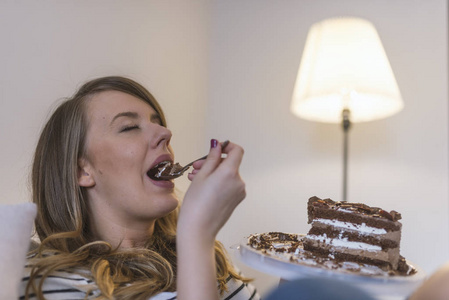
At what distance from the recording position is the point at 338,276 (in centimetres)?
82

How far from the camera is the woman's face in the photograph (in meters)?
1.28

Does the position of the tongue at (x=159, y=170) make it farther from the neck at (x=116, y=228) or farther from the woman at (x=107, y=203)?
the neck at (x=116, y=228)

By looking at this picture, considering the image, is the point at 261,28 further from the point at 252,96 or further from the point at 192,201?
the point at 192,201

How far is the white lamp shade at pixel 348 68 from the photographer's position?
1822 mm

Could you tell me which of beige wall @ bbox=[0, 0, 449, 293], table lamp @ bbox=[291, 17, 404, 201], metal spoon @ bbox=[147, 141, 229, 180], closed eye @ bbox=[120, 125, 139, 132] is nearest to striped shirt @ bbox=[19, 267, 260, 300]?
metal spoon @ bbox=[147, 141, 229, 180]

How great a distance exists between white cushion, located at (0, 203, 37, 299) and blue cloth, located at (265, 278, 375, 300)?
505mm

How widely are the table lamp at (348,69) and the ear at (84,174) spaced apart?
98 cm

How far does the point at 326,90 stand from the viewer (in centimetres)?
184

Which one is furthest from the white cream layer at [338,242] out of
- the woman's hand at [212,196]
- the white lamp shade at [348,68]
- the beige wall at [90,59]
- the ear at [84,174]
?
the beige wall at [90,59]

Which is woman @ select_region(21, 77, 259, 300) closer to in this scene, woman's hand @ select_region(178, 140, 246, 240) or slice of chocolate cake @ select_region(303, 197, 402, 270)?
woman's hand @ select_region(178, 140, 246, 240)

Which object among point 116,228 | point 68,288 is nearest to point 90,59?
point 116,228

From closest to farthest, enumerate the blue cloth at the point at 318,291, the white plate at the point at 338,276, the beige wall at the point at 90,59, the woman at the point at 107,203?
the blue cloth at the point at 318,291 < the white plate at the point at 338,276 < the woman at the point at 107,203 < the beige wall at the point at 90,59

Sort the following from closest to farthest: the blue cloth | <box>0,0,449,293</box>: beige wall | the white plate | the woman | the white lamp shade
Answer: the blue cloth
the white plate
the woman
the white lamp shade
<box>0,0,449,293</box>: beige wall

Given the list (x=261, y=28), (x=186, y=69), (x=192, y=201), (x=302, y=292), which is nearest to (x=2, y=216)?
(x=192, y=201)
